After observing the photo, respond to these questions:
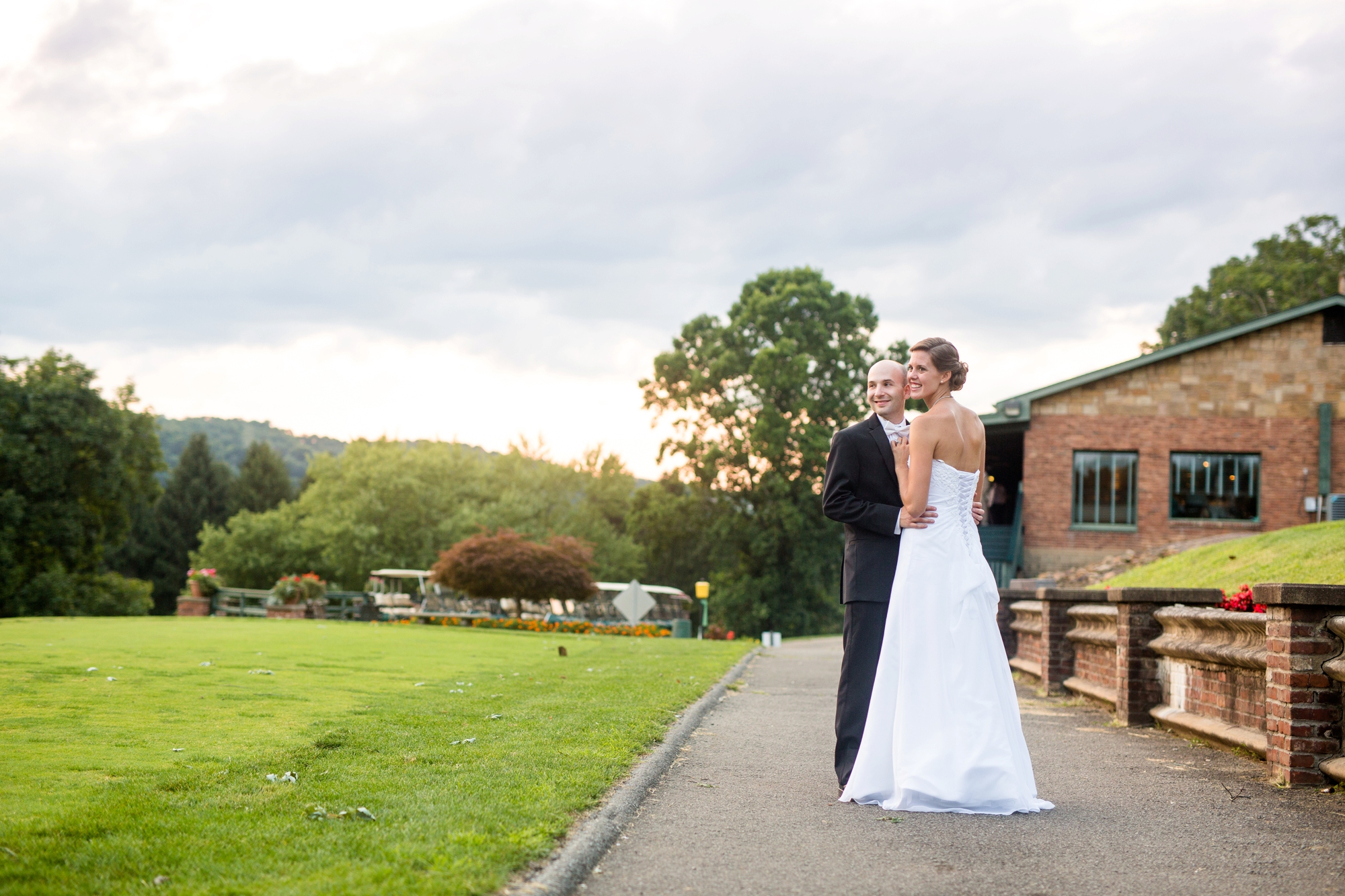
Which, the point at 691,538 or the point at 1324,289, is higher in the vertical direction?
the point at 1324,289

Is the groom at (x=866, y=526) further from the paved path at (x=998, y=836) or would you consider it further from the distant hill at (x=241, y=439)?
the distant hill at (x=241, y=439)

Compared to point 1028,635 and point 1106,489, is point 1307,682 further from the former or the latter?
point 1106,489

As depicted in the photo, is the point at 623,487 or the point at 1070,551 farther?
the point at 623,487

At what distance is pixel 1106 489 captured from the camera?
26.9 m

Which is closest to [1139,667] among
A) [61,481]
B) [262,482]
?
[61,481]

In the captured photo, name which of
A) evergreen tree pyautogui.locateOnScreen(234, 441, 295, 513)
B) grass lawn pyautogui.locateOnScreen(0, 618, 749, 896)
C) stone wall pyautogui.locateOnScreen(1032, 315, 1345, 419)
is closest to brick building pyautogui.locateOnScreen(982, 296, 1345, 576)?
stone wall pyautogui.locateOnScreen(1032, 315, 1345, 419)

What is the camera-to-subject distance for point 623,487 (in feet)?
234

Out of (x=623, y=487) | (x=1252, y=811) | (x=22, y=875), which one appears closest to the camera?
(x=22, y=875)

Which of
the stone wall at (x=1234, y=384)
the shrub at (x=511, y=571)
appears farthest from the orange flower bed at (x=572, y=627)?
the stone wall at (x=1234, y=384)

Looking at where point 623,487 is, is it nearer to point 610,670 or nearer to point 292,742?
point 610,670

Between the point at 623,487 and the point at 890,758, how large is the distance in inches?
2590

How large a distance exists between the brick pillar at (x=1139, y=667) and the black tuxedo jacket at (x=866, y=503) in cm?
395

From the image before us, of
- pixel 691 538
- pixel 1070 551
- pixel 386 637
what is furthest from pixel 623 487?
pixel 386 637

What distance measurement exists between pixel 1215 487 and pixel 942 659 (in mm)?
24637
